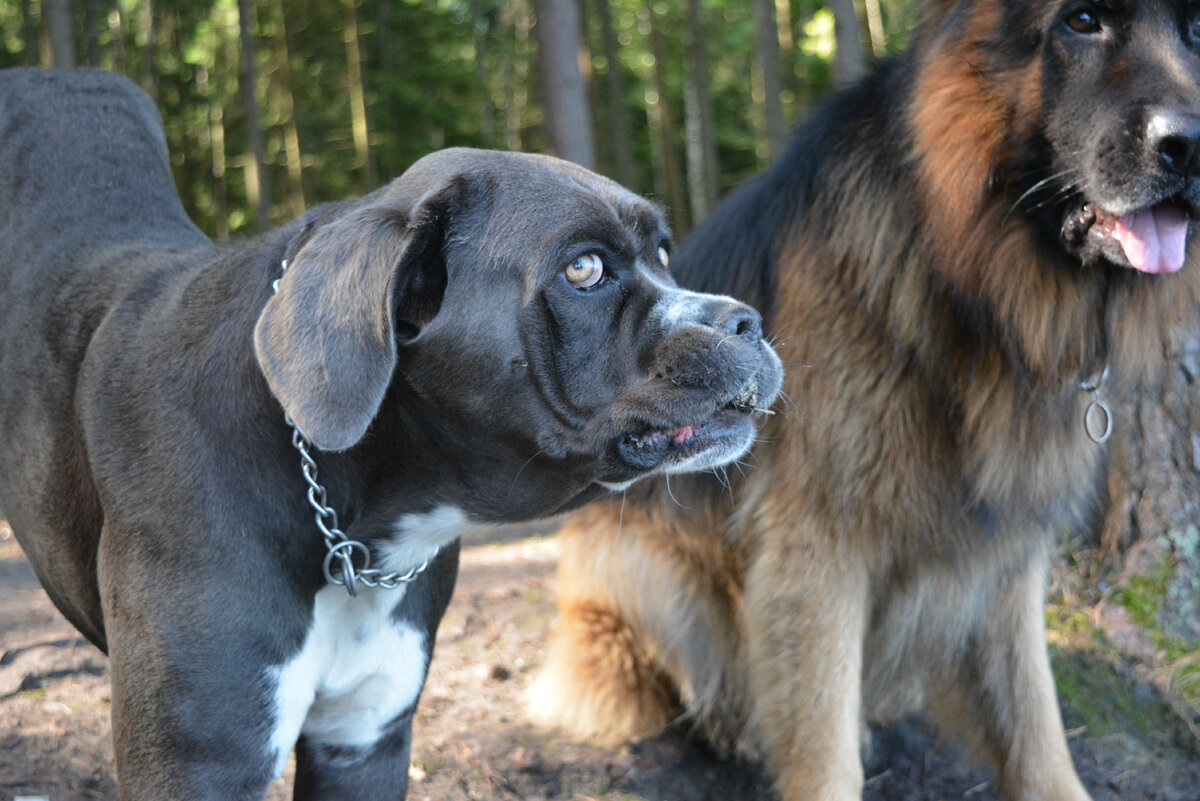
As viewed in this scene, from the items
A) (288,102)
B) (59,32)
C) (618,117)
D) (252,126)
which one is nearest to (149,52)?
(288,102)

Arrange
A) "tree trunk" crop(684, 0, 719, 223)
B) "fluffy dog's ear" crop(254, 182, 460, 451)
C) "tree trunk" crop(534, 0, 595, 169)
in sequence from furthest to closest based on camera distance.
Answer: "tree trunk" crop(684, 0, 719, 223) < "tree trunk" crop(534, 0, 595, 169) < "fluffy dog's ear" crop(254, 182, 460, 451)

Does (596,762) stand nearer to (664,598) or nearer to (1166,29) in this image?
(664,598)

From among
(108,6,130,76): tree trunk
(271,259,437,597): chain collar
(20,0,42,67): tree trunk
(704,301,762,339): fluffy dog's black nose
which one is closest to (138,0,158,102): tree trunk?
(108,6,130,76): tree trunk

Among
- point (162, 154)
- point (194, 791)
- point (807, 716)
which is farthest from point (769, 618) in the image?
point (162, 154)

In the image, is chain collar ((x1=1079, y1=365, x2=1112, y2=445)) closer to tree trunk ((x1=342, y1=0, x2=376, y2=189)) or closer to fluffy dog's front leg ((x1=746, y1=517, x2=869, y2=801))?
fluffy dog's front leg ((x1=746, y1=517, x2=869, y2=801))

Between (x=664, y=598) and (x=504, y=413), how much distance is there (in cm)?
168

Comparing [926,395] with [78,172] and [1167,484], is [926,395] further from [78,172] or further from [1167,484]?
[78,172]

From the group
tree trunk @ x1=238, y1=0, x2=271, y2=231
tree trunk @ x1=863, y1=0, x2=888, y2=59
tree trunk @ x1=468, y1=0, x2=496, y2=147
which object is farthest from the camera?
tree trunk @ x1=468, y1=0, x2=496, y2=147

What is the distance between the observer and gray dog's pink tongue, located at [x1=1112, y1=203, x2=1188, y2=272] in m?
2.66

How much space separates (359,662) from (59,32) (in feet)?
28.2

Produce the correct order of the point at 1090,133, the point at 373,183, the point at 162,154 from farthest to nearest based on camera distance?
the point at 373,183
the point at 162,154
the point at 1090,133

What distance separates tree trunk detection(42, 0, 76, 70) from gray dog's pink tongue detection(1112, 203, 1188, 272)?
872 cm

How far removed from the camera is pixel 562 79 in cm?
814

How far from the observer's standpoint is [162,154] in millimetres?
3523
